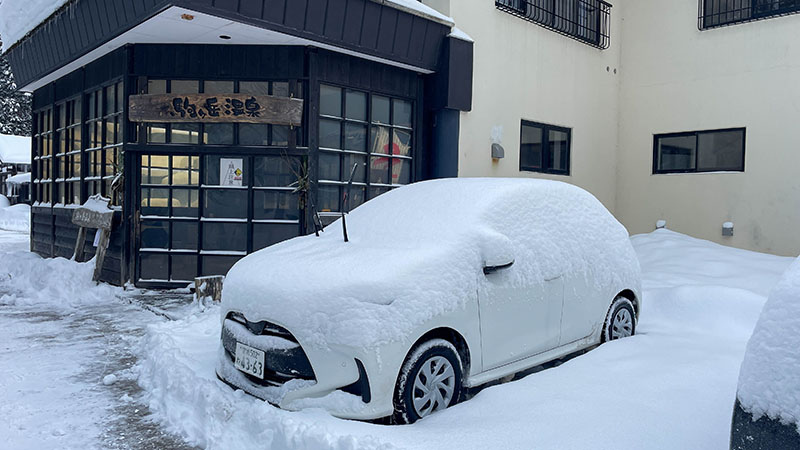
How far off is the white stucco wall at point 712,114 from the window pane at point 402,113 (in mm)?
5555

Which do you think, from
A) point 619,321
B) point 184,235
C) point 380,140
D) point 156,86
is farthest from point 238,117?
point 619,321

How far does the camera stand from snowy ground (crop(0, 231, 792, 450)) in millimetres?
3078

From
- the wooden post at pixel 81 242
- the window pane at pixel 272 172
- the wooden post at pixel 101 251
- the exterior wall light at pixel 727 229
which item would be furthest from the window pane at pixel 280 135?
the exterior wall light at pixel 727 229

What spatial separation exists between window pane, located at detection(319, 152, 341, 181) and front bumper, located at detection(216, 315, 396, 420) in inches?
193

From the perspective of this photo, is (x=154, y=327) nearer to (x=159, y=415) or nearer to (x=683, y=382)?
(x=159, y=415)

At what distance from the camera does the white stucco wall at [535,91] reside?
971 centimetres

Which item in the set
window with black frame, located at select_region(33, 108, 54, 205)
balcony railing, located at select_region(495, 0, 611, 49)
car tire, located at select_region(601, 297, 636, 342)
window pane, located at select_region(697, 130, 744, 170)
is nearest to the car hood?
car tire, located at select_region(601, 297, 636, 342)

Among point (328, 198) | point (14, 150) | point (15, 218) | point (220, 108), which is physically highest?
point (14, 150)

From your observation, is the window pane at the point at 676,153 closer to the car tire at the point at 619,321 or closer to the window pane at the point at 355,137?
the window pane at the point at 355,137

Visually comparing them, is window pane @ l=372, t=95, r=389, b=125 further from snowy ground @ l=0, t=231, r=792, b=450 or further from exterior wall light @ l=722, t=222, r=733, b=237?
exterior wall light @ l=722, t=222, r=733, b=237

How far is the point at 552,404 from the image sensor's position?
3471mm

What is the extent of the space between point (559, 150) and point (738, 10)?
4.16 m

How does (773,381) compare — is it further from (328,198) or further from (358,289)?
(328,198)

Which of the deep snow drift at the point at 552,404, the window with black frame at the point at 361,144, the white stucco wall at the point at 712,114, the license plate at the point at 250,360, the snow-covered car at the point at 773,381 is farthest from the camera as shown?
the white stucco wall at the point at 712,114
